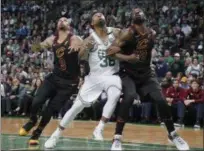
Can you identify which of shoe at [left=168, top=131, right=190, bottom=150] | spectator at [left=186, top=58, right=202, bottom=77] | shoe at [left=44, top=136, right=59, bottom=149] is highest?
shoe at [left=168, top=131, right=190, bottom=150]

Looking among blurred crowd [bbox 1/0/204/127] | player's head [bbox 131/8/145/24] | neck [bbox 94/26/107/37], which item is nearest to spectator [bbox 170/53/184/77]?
blurred crowd [bbox 1/0/204/127]

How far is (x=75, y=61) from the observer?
10.3 metres

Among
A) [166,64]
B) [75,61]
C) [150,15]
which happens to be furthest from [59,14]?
[75,61]

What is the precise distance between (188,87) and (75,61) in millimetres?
6596

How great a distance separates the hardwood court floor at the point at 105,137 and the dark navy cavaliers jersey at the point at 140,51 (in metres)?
1.19

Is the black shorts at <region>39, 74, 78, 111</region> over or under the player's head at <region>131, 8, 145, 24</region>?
under

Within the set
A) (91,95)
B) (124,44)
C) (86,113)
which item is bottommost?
(86,113)

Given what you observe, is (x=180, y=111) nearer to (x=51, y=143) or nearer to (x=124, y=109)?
(x=124, y=109)

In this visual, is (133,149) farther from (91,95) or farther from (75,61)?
(75,61)

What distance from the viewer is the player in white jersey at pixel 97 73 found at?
955 centimetres

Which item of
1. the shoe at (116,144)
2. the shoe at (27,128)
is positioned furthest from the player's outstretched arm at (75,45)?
the shoe at (116,144)

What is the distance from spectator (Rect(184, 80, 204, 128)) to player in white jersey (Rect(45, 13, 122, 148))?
22.0ft

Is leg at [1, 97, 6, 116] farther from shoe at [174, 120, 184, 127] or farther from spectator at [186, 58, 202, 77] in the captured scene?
shoe at [174, 120, 184, 127]

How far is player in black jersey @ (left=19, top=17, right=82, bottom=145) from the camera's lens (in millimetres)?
10086
